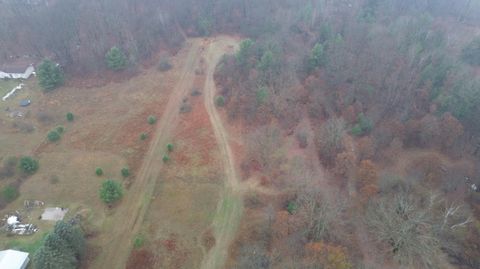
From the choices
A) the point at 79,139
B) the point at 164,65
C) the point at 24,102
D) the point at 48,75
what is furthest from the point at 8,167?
the point at 164,65

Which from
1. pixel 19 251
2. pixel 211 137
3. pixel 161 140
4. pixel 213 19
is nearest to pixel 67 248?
pixel 19 251

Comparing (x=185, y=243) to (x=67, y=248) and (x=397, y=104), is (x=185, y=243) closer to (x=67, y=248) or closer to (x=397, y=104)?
(x=67, y=248)

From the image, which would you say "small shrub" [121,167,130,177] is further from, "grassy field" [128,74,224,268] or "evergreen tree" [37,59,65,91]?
"evergreen tree" [37,59,65,91]

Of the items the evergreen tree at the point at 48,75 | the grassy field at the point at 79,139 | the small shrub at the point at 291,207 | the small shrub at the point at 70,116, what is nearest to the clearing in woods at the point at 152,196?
the grassy field at the point at 79,139

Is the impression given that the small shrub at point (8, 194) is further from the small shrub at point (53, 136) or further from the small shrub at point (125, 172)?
the small shrub at point (125, 172)

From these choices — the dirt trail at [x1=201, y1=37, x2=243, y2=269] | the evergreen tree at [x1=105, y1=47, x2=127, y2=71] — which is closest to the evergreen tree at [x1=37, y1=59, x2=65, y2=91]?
the evergreen tree at [x1=105, y1=47, x2=127, y2=71]
